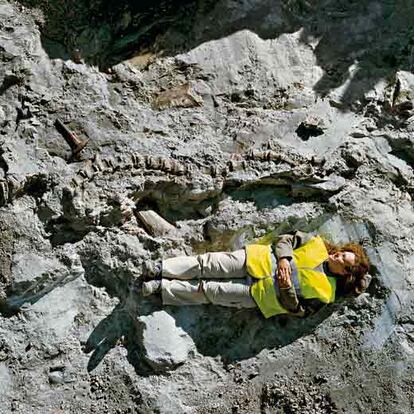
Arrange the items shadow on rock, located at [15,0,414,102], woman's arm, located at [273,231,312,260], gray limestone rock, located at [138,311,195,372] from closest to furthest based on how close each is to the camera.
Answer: gray limestone rock, located at [138,311,195,372] < woman's arm, located at [273,231,312,260] < shadow on rock, located at [15,0,414,102]

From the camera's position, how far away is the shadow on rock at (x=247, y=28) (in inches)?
210

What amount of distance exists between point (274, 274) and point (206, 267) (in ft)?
1.54

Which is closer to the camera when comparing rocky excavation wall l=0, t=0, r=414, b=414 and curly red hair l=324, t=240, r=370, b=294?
rocky excavation wall l=0, t=0, r=414, b=414

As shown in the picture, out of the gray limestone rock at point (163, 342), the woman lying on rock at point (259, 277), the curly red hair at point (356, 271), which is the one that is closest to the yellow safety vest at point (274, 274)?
Result: the woman lying on rock at point (259, 277)

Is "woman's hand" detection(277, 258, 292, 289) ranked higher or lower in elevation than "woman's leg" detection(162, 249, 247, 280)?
higher

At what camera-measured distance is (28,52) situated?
5160 mm

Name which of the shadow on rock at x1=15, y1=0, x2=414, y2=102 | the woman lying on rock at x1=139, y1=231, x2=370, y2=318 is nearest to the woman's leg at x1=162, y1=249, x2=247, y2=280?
the woman lying on rock at x1=139, y1=231, x2=370, y2=318

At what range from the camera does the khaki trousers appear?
15.8 ft

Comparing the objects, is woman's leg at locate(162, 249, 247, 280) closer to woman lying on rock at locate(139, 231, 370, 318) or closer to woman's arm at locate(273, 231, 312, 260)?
woman lying on rock at locate(139, 231, 370, 318)

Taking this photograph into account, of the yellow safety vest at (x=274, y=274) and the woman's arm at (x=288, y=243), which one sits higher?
the woman's arm at (x=288, y=243)

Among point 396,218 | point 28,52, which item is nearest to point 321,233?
point 396,218

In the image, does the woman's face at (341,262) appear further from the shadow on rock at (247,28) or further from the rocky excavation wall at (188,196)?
the shadow on rock at (247,28)

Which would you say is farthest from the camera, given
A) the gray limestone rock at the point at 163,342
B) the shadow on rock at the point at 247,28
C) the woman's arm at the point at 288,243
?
the shadow on rock at the point at 247,28

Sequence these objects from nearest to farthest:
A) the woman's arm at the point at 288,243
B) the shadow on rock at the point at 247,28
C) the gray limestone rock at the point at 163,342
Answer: the gray limestone rock at the point at 163,342 < the woman's arm at the point at 288,243 < the shadow on rock at the point at 247,28
